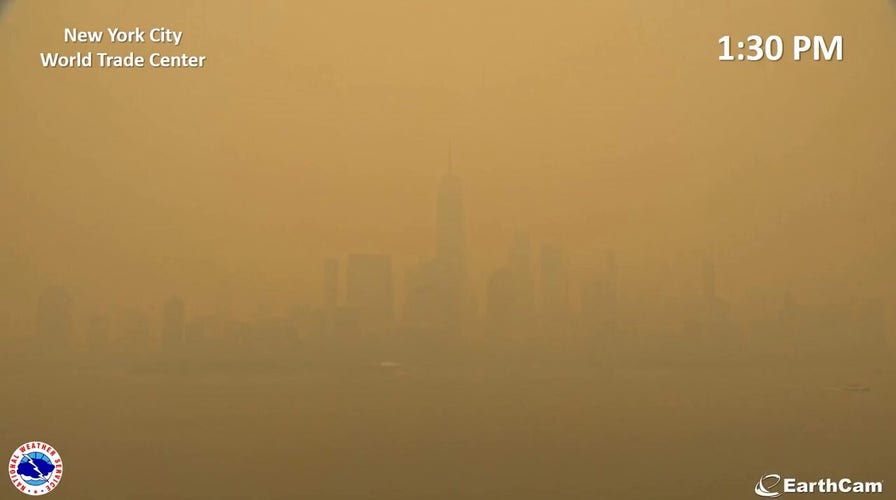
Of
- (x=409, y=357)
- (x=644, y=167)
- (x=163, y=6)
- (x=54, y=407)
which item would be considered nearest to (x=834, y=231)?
(x=644, y=167)

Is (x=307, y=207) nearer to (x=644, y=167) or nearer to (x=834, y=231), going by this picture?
(x=644, y=167)

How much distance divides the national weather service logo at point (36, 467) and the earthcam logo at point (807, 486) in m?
1.37

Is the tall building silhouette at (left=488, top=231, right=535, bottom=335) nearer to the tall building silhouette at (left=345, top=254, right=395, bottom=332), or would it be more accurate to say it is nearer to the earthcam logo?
the tall building silhouette at (left=345, top=254, right=395, bottom=332)

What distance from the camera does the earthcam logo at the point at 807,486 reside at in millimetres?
1426

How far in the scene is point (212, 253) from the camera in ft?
4.69

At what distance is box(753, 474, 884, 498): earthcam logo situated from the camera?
4.68 feet

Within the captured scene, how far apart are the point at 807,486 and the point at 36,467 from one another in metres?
1.50

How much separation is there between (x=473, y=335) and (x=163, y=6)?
2.91ft

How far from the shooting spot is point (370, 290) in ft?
4.67

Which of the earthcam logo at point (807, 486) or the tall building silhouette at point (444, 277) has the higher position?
the tall building silhouette at point (444, 277)

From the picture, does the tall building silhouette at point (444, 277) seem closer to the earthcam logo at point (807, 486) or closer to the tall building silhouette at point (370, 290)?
the tall building silhouette at point (370, 290)

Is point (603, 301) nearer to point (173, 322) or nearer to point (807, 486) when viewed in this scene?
point (807, 486)

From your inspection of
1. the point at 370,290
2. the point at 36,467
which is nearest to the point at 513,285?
the point at 370,290

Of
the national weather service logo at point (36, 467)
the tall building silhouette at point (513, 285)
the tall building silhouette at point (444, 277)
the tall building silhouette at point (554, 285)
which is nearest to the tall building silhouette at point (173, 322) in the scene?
the national weather service logo at point (36, 467)
